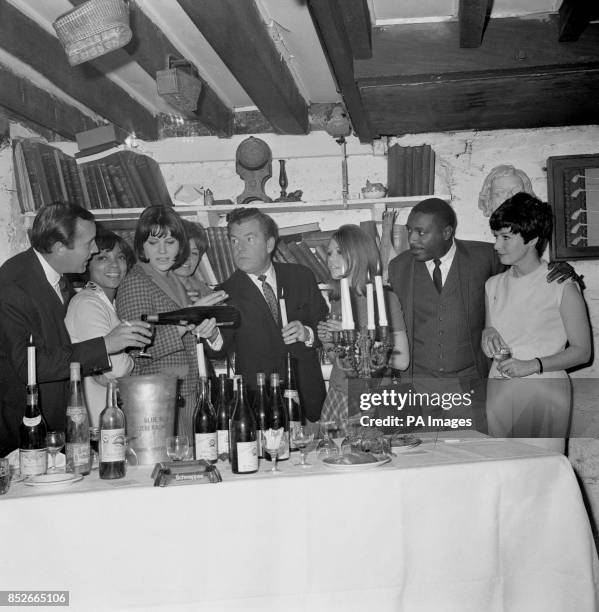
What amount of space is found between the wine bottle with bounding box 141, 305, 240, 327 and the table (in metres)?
0.80

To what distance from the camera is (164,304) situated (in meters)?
2.99

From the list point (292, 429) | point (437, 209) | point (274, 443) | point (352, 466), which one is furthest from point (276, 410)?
point (437, 209)

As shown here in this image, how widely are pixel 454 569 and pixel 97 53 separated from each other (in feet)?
6.80

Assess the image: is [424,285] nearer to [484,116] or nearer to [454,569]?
[484,116]

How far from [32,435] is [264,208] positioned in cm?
211

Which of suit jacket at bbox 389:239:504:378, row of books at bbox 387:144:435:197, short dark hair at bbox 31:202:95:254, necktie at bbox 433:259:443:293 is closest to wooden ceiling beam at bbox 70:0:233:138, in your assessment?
short dark hair at bbox 31:202:95:254

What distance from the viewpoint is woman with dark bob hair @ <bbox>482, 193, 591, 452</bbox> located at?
290 cm

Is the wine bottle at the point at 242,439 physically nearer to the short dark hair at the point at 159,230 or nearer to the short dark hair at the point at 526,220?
the short dark hair at the point at 159,230

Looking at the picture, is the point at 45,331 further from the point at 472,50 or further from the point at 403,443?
the point at 472,50

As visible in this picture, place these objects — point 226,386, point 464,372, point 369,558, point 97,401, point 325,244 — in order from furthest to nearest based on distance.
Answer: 1. point 325,244
2. point 464,372
3. point 97,401
4. point 226,386
5. point 369,558

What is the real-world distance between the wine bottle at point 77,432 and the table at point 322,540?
9 cm

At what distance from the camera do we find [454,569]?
1714 millimetres

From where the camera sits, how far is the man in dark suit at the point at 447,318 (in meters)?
3.26

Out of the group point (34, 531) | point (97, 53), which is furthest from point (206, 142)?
point (34, 531)
